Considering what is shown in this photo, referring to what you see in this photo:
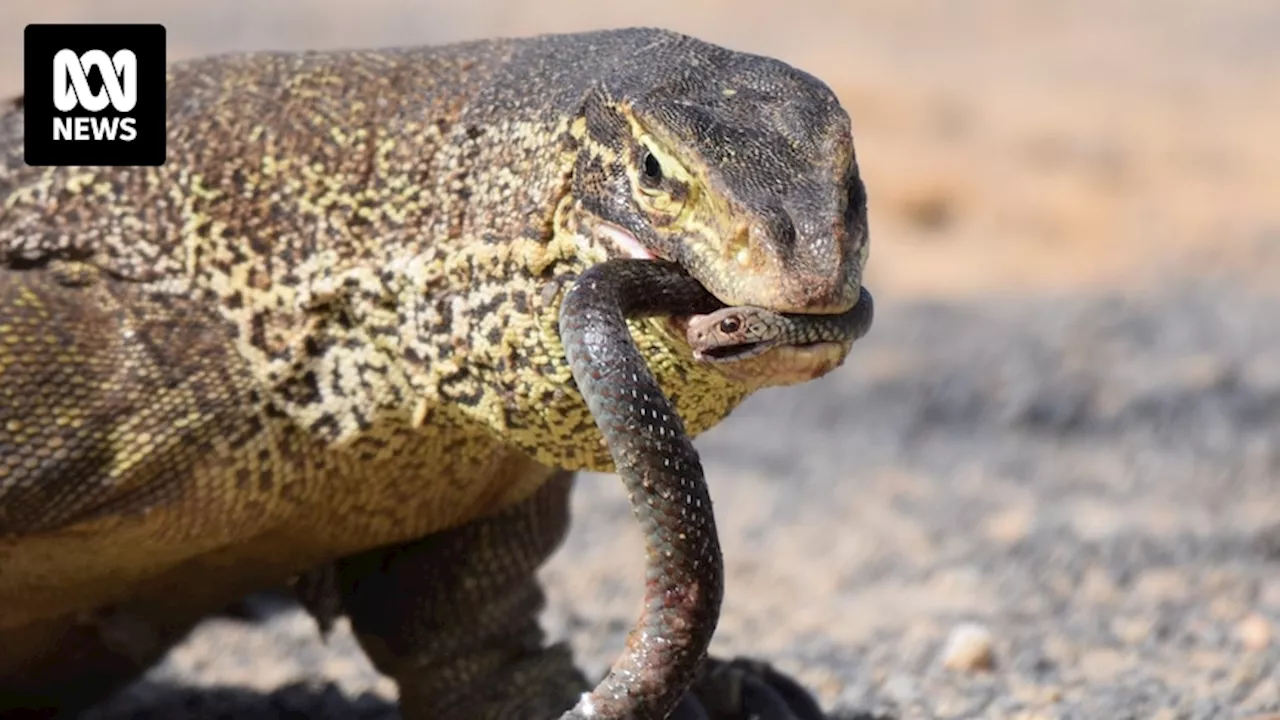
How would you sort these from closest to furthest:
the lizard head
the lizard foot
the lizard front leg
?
the lizard head → the lizard foot → the lizard front leg

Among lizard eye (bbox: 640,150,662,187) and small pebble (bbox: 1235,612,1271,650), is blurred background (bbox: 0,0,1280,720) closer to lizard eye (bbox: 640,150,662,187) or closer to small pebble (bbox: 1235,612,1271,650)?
small pebble (bbox: 1235,612,1271,650)

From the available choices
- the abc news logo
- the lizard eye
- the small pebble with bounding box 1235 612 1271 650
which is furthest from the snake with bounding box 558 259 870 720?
the small pebble with bounding box 1235 612 1271 650

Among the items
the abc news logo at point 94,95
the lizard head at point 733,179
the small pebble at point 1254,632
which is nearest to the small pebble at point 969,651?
the small pebble at point 1254,632

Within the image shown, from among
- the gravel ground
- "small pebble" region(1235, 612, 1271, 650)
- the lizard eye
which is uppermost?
the lizard eye

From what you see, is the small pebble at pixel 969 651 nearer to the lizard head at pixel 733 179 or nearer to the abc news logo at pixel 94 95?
the lizard head at pixel 733 179

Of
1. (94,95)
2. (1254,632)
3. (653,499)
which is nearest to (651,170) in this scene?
(653,499)

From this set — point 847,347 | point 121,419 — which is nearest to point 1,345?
point 121,419

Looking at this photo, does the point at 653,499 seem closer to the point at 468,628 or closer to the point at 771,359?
the point at 771,359

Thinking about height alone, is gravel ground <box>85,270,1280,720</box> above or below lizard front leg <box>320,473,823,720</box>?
below
